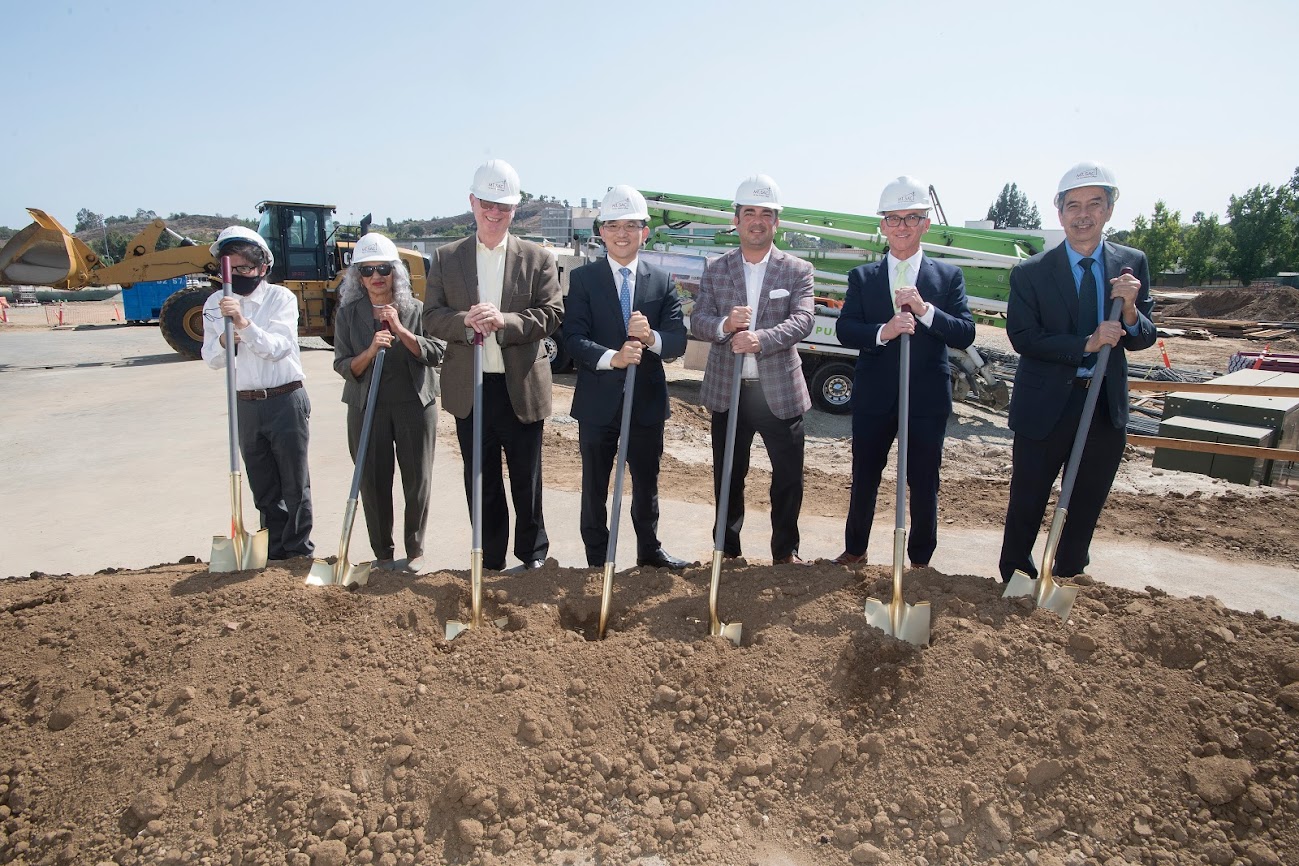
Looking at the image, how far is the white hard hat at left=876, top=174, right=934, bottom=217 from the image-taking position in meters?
3.54

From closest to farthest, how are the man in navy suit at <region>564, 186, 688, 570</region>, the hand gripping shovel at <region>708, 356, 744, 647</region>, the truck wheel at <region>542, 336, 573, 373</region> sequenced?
the hand gripping shovel at <region>708, 356, 744, 647</region> < the man in navy suit at <region>564, 186, 688, 570</region> < the truck wheel at <region>542, 336, 573, 373</region>

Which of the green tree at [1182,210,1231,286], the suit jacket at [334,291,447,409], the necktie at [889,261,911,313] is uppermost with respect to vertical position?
the green tree at [1182,210,1231,286]

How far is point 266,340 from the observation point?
3.66 m

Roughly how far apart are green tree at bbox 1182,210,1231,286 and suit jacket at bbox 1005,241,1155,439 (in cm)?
5101

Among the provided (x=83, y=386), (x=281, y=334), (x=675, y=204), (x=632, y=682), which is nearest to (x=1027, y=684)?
(x=632, y=682)

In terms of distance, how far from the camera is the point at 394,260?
12.3 ft

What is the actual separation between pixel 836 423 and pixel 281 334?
7.52 metres

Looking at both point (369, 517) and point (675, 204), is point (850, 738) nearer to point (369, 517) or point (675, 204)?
point (369, 517)

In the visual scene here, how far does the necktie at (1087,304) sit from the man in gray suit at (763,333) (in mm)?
1164

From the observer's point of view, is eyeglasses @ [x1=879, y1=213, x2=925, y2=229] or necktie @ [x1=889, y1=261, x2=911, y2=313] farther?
necktie @ [x1=889, y1=261, x2=911, y2=313]

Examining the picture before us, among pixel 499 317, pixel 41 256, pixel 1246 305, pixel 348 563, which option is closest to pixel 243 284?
pixel 499 317

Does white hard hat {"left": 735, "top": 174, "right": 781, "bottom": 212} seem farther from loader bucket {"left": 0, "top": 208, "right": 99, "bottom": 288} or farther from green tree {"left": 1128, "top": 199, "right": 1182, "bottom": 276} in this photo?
green tree {"left": 1128, "top": 199, "right": 1182, "bottom": 276}

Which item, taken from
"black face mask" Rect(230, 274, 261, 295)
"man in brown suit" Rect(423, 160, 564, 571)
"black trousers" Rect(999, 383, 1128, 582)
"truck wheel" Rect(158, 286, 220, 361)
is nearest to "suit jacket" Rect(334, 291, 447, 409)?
"man in brown suit" Rect(423, 160, 564, 571)

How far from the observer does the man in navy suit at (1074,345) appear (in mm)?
3309
